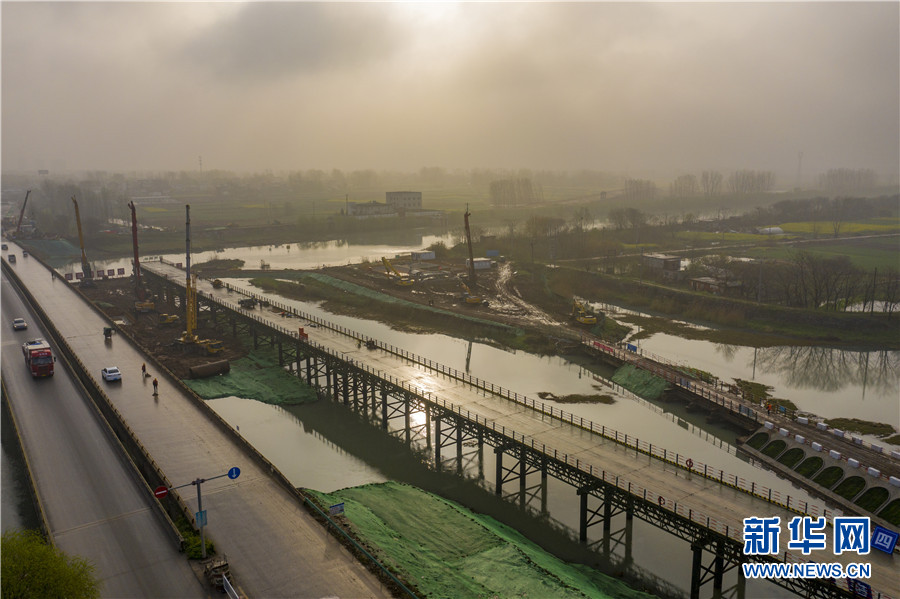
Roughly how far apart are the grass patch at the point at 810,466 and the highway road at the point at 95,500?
30.2m

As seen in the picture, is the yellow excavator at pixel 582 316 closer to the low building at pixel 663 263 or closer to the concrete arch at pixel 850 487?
the low building at pixel 663 263

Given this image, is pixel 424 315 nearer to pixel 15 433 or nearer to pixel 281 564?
pixel 15 433

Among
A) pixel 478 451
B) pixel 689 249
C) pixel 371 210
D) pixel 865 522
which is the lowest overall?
pixel 478 451

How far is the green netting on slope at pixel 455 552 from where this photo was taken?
2433 cm

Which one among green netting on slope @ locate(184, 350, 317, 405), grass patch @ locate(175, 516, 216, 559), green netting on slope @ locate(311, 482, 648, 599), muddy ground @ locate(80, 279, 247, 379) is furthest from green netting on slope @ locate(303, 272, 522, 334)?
grass patch @ locate(175, 516, 216, 559)

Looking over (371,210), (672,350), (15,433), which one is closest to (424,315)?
(672,350)

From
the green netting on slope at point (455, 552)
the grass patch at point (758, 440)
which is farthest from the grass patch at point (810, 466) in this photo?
the green netting on slope at point (455, 552)

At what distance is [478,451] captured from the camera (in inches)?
1585

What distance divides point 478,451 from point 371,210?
507ft

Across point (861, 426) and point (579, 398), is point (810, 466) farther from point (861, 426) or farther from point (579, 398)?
point (579, 398)

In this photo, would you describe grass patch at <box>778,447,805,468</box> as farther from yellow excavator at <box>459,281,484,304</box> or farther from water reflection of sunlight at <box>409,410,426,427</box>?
yellow excavator at <box>459,281,484,304</box>

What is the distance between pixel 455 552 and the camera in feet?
91.4

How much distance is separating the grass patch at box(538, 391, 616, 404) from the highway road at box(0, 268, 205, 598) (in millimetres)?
29033

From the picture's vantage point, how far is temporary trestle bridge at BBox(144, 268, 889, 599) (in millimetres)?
25688
